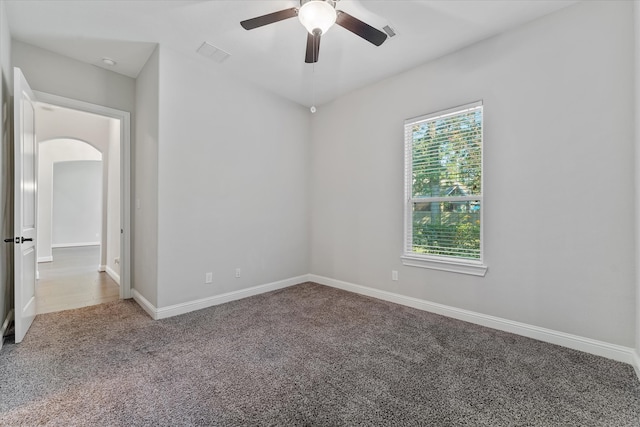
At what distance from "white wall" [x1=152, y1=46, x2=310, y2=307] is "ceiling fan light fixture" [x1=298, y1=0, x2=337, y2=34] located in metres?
1.86

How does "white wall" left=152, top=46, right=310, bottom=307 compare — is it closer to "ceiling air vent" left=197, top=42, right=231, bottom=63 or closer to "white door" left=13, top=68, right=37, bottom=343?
"ceiling air vent" left=197, top=42, right=231, bottom=63

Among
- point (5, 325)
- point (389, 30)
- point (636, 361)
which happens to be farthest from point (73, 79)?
point (636, 361)

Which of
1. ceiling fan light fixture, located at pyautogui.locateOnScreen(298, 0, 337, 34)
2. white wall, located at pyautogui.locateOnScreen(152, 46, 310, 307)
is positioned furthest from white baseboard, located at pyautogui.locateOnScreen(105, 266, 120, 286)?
ceiling fan light fixture, located at pyautogui.locateOnScreen(298, 0, 337, 34)

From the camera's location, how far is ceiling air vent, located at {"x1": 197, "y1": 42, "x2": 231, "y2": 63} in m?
2.99

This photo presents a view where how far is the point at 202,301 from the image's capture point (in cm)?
329

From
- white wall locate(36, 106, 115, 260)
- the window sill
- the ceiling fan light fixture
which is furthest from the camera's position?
white wall locate(36, 106, 115, 260)

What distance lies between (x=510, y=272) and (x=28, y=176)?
4.65m

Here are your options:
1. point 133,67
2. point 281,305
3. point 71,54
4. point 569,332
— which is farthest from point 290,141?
point 569,332

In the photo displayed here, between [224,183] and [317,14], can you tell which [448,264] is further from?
[224,183]

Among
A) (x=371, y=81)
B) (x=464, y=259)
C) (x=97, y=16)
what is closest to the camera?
(x=97, y=16)

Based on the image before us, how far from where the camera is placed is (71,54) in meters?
3.14

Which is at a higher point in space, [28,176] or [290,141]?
[290,141]

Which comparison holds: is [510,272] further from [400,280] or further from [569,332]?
[400,280]

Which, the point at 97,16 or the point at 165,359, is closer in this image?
the point at 165,359
